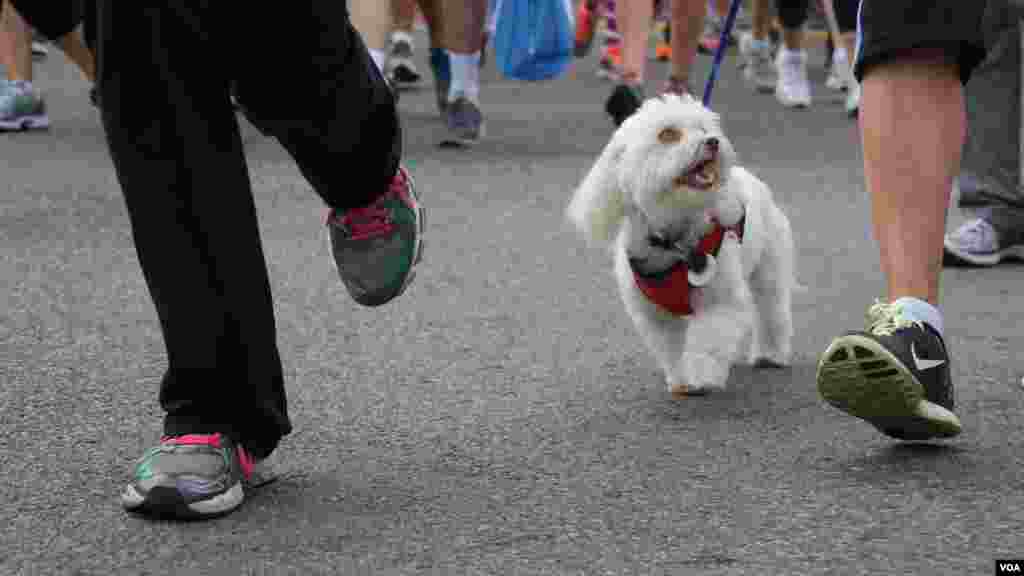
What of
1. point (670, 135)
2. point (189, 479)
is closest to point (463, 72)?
point (670, 135)

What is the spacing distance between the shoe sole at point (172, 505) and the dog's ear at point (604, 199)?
1.50 m

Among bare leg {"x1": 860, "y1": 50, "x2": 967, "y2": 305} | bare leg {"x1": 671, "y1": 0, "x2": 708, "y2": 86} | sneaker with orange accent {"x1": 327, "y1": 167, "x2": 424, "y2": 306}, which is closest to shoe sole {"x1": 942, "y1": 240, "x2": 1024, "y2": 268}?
bare leg {"x1": 860, "y1": 50, "x2": 967, "y2": 305}

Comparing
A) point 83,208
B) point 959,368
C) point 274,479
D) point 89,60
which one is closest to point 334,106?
point 274,479

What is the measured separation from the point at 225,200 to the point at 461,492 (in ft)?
2.13

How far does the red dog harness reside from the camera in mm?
4082

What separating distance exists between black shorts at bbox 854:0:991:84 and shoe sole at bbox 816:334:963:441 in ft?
1.95

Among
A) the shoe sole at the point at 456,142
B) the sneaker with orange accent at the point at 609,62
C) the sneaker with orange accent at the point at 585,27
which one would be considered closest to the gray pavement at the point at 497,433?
the shoe sole at the point at 456,142

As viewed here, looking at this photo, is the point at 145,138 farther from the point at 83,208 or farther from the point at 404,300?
Answer: the point at 83,208

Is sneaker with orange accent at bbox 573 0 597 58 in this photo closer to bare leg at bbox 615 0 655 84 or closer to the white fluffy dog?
bare leg at bbox 615 0 655 84

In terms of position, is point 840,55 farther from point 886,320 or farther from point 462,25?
point 886,320

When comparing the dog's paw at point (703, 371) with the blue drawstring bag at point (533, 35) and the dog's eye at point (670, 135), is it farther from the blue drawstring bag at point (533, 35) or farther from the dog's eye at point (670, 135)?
the blue drawstring bag at point (533, 35)

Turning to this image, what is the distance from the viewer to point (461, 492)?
3.04 meters

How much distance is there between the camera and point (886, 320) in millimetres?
3133

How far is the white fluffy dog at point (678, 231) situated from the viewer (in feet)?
13.2
